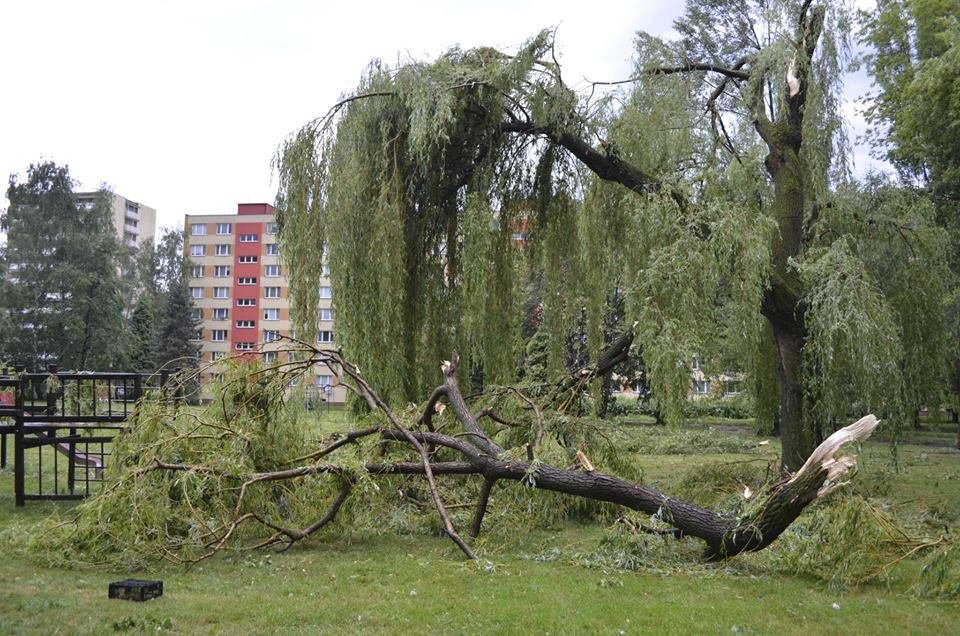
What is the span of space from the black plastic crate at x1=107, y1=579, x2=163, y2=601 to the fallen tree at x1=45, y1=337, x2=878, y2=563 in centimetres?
82

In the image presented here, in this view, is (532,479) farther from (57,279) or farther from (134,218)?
(134,218)

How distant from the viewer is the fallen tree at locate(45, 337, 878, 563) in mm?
6016

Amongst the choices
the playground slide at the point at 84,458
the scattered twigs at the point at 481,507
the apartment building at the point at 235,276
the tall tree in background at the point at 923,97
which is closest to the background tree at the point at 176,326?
the apartment building at the point at 235,276

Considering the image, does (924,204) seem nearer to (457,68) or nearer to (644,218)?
(644,218)

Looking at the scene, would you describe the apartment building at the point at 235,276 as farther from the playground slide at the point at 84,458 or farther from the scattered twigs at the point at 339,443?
the scattered twigs at the point at 339,443

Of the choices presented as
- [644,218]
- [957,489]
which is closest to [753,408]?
[957,489]

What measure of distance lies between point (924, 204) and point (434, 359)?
6425 millimetres

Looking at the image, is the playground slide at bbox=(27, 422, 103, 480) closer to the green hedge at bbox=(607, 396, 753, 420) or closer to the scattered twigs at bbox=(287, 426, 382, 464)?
the scattered twigs at bbox=(287, 426, 382, 464)

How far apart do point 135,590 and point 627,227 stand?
7.12 meters

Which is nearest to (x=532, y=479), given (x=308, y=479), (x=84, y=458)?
(x=308, y=479)

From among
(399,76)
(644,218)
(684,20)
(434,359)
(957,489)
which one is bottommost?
(957,489)

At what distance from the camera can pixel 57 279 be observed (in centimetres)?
3553

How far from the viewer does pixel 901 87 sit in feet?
52.0

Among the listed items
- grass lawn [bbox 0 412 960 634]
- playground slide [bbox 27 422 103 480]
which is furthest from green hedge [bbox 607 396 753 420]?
grass lawn [bbox 0 412 960 634]
